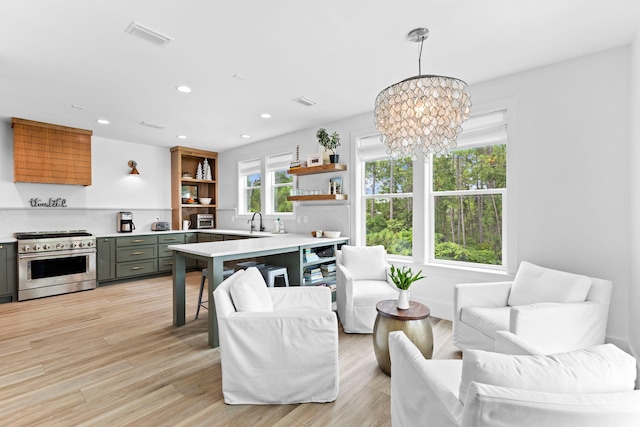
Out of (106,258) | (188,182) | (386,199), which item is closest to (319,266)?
(386,199)

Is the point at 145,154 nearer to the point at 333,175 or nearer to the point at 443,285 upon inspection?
the point at 333,175

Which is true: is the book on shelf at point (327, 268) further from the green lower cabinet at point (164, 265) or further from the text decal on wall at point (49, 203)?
the text decal on wall at point (49, 203)

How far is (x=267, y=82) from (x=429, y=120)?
1.92m

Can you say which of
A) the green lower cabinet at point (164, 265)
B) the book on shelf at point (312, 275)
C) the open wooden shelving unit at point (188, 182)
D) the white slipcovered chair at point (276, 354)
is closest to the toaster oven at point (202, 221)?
the open wooden shelving unit at point (188, 182)

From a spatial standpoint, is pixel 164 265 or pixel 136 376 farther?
pixel 164 265

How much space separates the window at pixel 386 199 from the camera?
395 cm

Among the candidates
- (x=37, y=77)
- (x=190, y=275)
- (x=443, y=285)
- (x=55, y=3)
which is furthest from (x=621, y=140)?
(x=190, y=275)

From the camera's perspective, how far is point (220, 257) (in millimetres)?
2793

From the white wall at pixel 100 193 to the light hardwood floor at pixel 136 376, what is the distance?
176cm

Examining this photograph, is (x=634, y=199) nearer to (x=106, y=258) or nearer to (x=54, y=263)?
(x=106, y=258)

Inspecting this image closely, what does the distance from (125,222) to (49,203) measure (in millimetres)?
1106

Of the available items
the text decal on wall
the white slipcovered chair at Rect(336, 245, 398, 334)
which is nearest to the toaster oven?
the text decal on wall

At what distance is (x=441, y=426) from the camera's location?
1.09m

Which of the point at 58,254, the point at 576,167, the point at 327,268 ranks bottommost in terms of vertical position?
the point at 327,268
